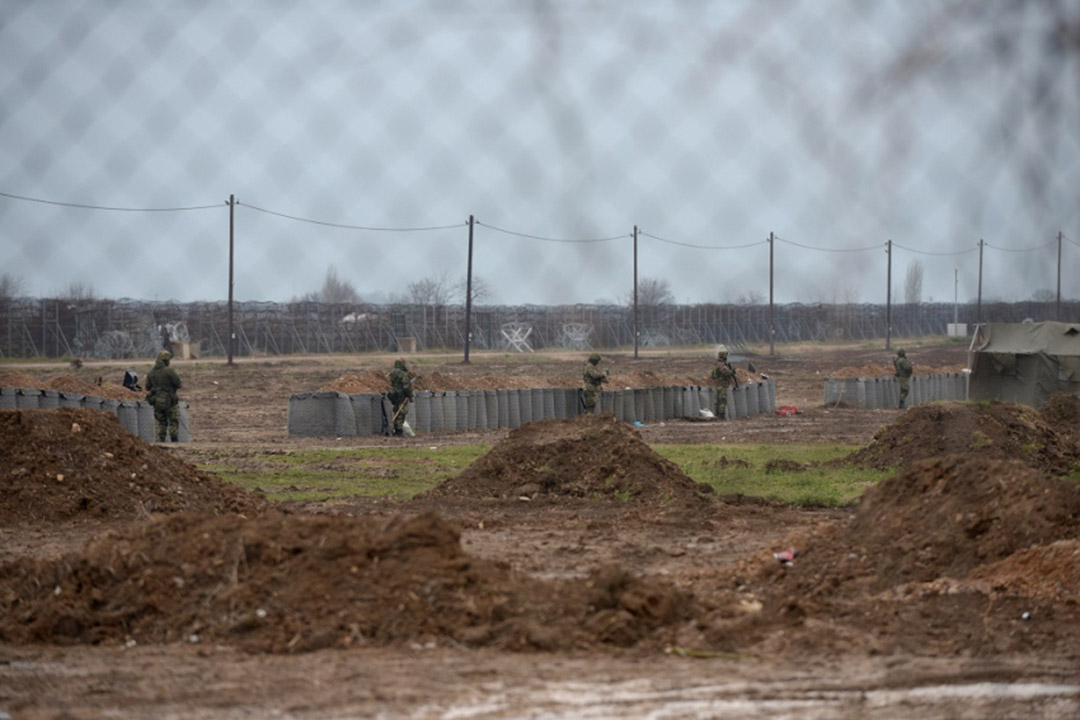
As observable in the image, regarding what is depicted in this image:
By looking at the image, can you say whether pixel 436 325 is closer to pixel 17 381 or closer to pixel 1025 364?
pixel 17 381

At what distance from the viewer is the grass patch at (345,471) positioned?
15.4 meters

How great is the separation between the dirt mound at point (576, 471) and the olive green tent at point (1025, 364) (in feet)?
46.7

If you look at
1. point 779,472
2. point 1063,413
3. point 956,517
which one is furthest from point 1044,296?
point 1063,413

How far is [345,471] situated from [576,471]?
15.5 feet

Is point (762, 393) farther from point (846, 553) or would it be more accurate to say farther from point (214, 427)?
point (846, 553)

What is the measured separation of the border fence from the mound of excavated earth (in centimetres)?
120

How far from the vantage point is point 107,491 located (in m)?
12.1

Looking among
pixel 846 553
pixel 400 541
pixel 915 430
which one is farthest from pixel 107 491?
pixel 915 430

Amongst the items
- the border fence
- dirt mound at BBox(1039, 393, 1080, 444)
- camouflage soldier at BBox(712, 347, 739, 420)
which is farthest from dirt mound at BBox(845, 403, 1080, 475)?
camouflage soldier at BBox(712, 347, 739, 420)

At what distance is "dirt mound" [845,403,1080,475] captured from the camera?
671 inches

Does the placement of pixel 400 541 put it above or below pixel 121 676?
above

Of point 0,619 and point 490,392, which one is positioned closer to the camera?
point 0,619

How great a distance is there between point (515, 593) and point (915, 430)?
12.4m

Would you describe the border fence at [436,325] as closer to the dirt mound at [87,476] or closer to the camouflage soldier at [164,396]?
the dirt mound at [87,476]
